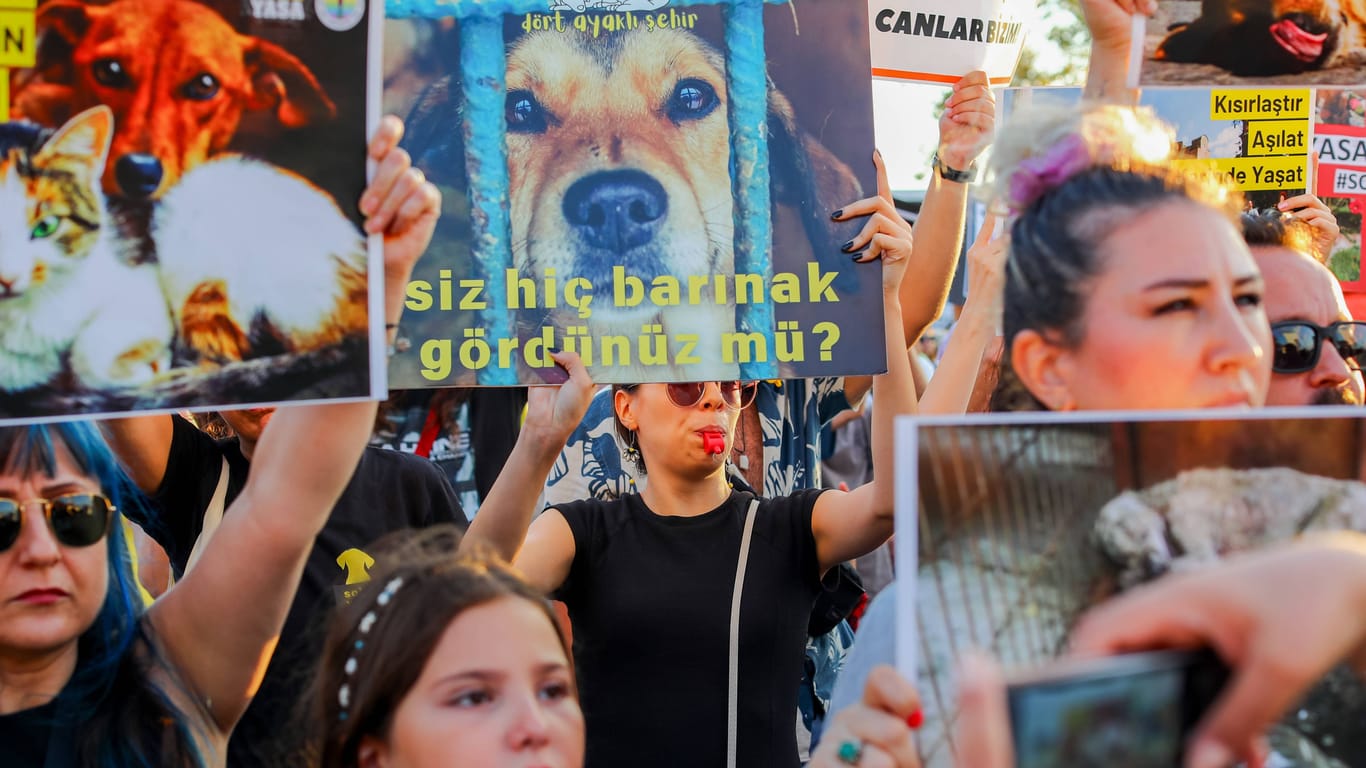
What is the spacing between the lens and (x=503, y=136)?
2.84 m

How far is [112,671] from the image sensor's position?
7.34 ft

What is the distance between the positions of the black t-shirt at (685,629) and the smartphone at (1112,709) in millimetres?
1766

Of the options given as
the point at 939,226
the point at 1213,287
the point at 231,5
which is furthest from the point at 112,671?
the point at 939,226

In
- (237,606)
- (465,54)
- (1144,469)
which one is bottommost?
(237,606)

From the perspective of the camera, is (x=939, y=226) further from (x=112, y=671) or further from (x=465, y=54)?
(x=112, y=671)

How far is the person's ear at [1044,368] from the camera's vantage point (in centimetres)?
191

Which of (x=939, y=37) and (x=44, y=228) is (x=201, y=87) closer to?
(x=44, y=228)

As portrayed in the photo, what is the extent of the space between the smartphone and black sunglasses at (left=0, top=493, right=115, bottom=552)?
150 cm

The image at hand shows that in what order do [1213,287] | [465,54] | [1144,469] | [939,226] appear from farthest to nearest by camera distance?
[939,226], [465,54], [1213,287], [1144,469]

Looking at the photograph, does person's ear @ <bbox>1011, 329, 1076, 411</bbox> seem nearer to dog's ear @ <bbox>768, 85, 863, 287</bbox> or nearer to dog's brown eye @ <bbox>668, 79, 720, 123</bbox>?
dog's ear @ <bbox>768, 85, 863, 287</bbox>

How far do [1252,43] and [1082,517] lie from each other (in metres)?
1.11

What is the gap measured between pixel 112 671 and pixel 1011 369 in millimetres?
1469

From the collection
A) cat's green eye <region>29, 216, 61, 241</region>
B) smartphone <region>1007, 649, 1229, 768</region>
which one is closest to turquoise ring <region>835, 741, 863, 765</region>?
smartphone <region>1007, 649, 1229, 768</region>

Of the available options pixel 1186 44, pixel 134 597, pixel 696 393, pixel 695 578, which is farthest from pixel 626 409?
pixel 1186 44
